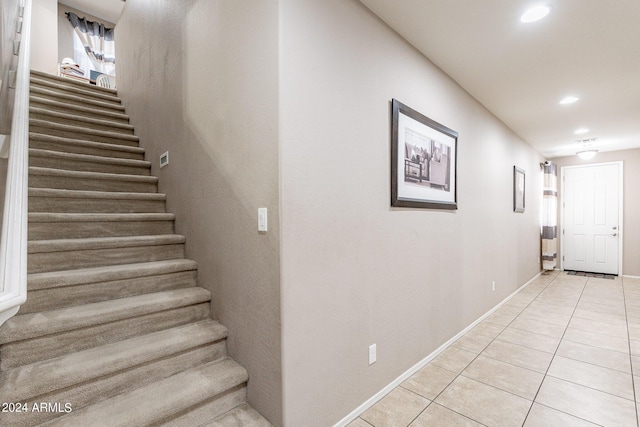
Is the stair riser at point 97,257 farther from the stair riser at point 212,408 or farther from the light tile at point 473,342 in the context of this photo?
the light tile at point 473,342

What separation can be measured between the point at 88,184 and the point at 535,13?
3.44 metres

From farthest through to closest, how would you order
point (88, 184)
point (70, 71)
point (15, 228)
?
point (70, 71) → point (88, 184) → point (15, 228)

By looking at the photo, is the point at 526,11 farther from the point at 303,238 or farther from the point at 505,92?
the point at 303,238

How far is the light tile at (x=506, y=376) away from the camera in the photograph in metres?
2.15

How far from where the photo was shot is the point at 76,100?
3471 millimetres

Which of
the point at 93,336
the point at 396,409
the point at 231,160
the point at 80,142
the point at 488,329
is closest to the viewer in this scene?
the point at 93,336

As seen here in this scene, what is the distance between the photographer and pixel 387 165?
2.11m

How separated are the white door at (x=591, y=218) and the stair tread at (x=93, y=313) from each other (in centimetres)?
756

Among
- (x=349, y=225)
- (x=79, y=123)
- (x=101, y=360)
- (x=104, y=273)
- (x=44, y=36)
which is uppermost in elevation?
(x=44, y=36)

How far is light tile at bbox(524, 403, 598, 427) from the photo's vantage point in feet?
5.87

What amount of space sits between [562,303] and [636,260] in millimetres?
3123

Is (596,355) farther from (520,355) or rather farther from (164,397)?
(164,397)

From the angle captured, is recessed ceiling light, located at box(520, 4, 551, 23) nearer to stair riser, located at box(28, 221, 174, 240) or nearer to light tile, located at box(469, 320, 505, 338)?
light tile, located at box(469, 320, 505, 338)

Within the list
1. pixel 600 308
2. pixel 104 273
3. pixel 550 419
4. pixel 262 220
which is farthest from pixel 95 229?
pixel 600 308
